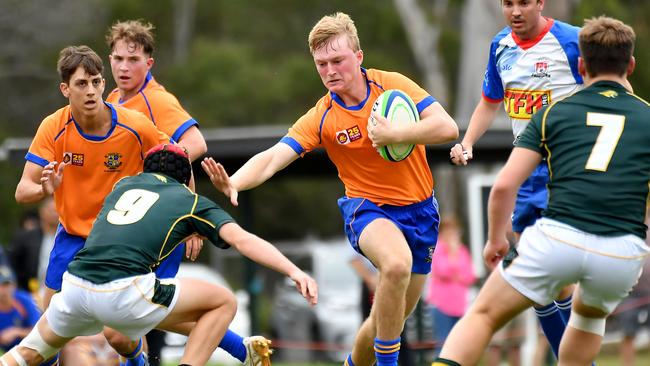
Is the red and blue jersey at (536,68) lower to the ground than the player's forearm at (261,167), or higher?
higher

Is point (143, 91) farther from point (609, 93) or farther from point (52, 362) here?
point (609, 93)

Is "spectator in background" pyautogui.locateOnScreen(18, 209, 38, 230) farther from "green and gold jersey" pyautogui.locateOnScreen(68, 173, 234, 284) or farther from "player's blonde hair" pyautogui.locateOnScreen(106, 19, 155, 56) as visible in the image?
"green and gold jersey" pyautogui.locateOnScreen(68, 173, 234, 284)

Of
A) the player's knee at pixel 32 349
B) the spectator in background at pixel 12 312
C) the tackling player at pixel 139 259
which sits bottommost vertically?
the spectator in background at pixel 12 312

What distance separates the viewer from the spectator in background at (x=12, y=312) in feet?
39.8

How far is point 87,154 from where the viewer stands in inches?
307

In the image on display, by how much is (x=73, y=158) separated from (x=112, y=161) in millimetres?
267

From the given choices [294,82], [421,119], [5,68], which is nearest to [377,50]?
[294,82]

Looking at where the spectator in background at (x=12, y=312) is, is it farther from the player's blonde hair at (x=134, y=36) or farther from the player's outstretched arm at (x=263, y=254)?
the player's outstretched arm at (x=263, y=254)

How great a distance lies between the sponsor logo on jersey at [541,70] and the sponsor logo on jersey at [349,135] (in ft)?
4.08

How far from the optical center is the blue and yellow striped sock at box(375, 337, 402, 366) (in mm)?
7516

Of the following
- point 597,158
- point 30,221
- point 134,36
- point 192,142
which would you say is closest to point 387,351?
point 192,142

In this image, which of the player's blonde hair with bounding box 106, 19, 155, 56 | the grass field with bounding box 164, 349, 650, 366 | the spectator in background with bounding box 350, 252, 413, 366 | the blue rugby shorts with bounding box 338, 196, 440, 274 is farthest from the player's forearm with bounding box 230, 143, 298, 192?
the grass field with bounding box 164, 349, 650, 366

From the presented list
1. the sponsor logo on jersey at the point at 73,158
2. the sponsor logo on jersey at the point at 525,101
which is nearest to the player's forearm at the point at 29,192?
the sponsor logo on jersey at the point at 73,158

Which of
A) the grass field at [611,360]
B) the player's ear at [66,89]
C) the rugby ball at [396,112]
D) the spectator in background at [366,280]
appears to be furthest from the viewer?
the grass field at [611,360]
